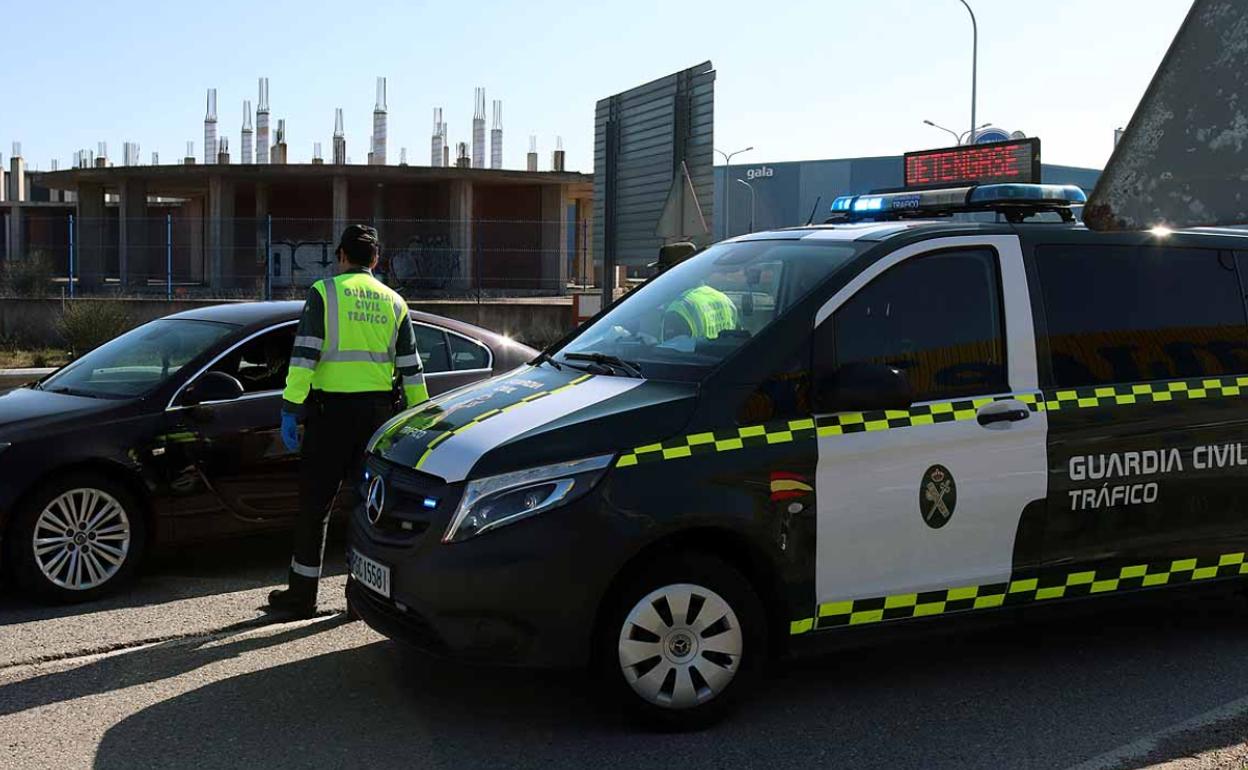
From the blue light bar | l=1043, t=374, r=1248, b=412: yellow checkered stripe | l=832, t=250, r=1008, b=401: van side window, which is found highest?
the blue light bar

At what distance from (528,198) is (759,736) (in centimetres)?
3312

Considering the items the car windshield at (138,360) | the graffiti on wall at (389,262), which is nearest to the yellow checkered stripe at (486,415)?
the car windshield at (138,360)

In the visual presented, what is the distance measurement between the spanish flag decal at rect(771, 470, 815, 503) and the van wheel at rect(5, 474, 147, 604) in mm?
3579

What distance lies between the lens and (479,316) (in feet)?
73.6

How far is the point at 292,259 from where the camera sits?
3262 centimetres

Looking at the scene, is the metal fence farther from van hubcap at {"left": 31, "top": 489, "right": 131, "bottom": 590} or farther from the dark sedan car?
van hubcap at {"left": 31, "top": 489, "right": 131, "bottom": 590}

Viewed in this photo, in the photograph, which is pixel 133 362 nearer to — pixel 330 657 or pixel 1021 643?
pixel 330 657

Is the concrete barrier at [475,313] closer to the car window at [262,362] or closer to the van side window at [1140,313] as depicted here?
the car window at [262,362]

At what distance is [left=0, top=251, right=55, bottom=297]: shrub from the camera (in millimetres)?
26828

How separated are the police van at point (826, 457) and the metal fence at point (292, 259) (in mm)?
22201

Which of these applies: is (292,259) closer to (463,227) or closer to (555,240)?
(463,227)

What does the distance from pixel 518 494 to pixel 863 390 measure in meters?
1.27

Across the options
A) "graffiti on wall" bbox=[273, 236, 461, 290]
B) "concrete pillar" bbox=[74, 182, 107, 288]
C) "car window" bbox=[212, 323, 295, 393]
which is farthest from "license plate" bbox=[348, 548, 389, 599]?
"graffiti on wall" bbox=[273, 236, 461, 290]

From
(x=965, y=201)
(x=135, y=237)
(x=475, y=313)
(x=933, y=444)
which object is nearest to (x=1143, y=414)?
(x=933, y=444)
